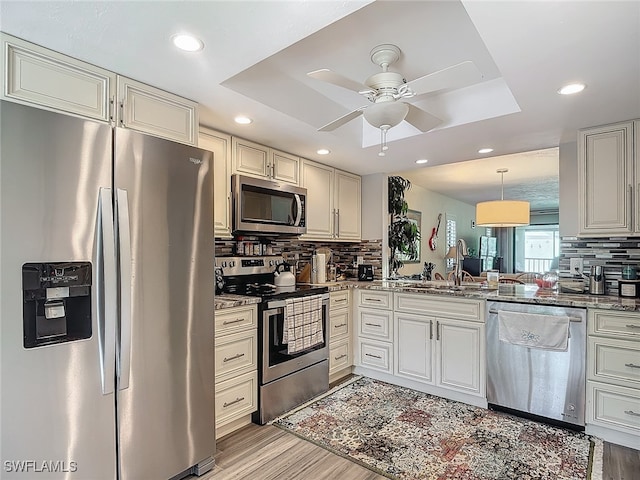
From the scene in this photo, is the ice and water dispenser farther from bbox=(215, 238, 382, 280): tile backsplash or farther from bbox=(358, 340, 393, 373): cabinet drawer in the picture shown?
bbox=(358, 340, 393, 373): cabinet drawer

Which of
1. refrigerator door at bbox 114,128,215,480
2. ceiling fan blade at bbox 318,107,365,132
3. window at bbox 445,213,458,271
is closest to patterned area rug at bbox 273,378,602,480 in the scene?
refrigerator door at bbox 114,128,215,480

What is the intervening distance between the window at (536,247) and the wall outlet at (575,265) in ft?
24.9

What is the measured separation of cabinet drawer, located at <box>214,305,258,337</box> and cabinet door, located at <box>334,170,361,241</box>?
5.48ft

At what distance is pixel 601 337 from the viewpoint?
2.38 metres

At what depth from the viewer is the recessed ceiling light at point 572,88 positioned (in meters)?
1.94

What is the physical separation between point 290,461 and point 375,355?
1.54 metres

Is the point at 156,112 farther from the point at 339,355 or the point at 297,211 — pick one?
the point at 339,355

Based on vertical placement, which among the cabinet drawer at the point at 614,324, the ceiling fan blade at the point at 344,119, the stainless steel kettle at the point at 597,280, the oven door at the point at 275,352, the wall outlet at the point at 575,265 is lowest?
the oven door at the point at 275,352

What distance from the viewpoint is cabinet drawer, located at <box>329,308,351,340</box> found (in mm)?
3388

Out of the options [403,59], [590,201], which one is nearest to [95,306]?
[403,59]

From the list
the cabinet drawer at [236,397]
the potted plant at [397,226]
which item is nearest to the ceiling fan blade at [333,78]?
the cabinet drawer at [236,397]

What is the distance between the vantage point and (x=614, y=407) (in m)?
2.32

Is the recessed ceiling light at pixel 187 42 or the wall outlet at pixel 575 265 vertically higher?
the recessed ceiling light at pixel 187 42

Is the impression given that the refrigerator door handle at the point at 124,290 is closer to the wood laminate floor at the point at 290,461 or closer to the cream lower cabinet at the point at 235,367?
the cream lower cabinet at the point at 235,367
